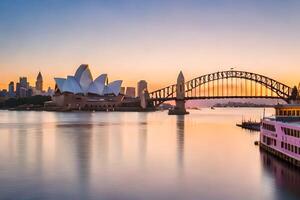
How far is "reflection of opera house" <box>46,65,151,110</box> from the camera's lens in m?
171

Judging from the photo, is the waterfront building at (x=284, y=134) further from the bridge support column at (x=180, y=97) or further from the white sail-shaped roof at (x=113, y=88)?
the white sail-shaped roof at (x=113, y=88)

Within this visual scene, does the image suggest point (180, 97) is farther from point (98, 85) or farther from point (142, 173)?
point (142, 173)

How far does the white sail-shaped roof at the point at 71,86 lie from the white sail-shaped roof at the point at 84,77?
5.02 ft

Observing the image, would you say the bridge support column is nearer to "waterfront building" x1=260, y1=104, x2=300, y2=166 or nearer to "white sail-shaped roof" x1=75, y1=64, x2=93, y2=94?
"white sail-shaped roof" x1=75, y1=64, x2=93, y2=94

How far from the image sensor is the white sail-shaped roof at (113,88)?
614 feet

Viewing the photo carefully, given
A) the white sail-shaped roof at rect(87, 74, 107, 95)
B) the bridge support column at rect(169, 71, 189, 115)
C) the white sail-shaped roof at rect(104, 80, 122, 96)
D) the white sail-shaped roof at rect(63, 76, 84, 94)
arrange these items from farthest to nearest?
the white sail-shaped roof at rect(104, 80, 122, 96) → the white sail-shaped roof at rect(87, 74, 107, 95) → the white sail-shaped roof at rect(63, 76, 84, 94) → the bridge support column at rect(169, 71, 189, 115)

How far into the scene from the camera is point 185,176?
27188mm

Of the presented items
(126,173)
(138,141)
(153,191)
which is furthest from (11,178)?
(138,141)

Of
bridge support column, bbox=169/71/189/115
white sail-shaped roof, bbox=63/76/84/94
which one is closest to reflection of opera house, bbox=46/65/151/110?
white sail-shaped roof, bbox=63/76/84/94

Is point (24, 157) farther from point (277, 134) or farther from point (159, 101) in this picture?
point (159, 101)

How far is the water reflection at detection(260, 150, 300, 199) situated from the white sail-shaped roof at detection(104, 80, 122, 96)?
155 metres

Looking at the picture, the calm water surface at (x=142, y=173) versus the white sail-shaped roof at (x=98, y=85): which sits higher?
the white sail-shaped roof at (x=98, y=85)

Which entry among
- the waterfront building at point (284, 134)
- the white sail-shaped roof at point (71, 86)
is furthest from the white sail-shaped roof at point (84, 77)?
the waterfront building at point (284, 134)

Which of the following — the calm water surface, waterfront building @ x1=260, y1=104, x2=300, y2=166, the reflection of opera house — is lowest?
the calm water surface
